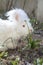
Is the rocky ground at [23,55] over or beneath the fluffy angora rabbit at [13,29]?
beneath

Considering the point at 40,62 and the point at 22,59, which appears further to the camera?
the point at 22,59

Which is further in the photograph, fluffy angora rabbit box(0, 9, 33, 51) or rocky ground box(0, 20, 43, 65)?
fluffy angora rabbit box(0, 9, 33, 51)

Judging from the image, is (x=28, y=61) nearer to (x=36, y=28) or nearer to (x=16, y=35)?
(x=16, y=35)

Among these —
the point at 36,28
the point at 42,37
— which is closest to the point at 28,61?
the point at 42,37

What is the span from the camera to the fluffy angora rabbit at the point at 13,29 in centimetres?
438

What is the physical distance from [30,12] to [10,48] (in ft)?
6.15

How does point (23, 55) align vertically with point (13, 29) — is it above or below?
below

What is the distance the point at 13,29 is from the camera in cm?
443

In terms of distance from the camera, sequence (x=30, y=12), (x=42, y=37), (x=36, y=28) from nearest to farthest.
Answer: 1. (x=42, y=37)
2. (x=36, y=28)
3. (x=30, y=12)

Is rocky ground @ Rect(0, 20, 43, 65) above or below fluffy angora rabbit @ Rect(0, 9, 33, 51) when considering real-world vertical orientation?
below

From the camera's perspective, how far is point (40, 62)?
379cm

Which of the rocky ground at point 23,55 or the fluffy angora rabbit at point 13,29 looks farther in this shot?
the fluffy angora rabbit at point 13,29

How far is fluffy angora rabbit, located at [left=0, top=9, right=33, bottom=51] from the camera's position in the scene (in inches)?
172

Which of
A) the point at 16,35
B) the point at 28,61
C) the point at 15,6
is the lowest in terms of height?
the point at 28,61
